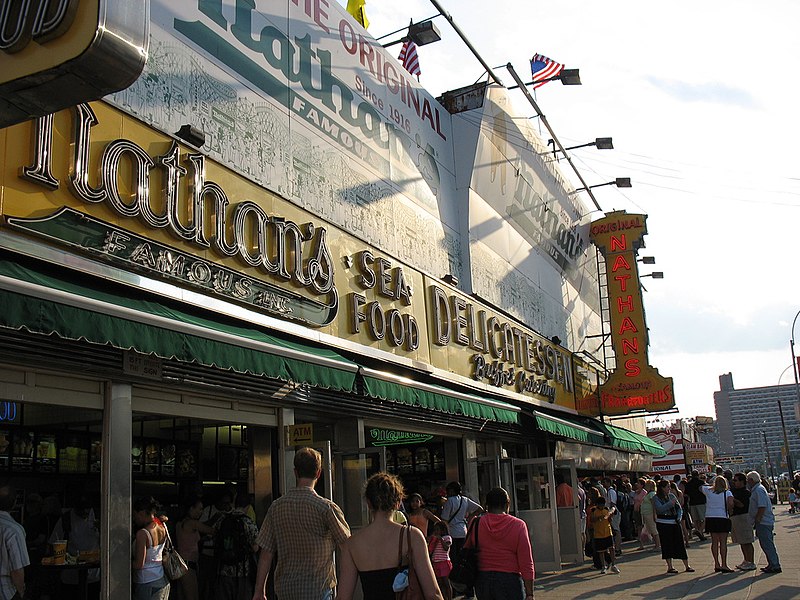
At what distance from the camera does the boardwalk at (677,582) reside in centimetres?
1097

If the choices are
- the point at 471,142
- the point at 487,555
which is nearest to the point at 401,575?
the point at 487,555

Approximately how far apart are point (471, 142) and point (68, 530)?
35.1 ft

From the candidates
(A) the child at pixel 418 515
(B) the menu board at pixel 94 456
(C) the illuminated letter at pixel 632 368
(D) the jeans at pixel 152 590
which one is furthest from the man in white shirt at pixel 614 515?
(D) the jeans at pixel 152 590

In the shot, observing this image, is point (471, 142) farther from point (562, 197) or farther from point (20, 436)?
point (20, 436)

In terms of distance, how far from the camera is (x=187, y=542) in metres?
9.77

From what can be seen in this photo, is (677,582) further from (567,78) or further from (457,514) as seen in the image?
(567,78)

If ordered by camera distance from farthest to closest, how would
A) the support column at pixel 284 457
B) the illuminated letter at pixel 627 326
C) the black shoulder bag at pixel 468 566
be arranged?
the illuminated letter at pixel 627 326
the support column at pixel 284 457
the black shoulder bag at pixel 468 566

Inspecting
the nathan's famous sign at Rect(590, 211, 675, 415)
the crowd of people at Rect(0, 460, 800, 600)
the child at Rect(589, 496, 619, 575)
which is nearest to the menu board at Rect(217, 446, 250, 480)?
the crowd of people at Rect(0, 460, 800, 600)

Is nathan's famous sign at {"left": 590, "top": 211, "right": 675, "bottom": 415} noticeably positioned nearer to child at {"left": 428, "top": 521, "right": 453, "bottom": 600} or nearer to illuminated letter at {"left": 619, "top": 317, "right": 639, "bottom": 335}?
illuminated letter at {"left": 619, "top": 317, "right": 639, "bottom": 335}

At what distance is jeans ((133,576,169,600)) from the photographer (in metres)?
7.60

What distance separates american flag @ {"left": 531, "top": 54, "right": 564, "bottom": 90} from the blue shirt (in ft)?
40.2

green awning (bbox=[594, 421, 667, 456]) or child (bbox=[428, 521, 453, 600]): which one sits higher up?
green awning (bbox=[594, 421, 667, 456])

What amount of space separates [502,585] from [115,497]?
350 centimetres

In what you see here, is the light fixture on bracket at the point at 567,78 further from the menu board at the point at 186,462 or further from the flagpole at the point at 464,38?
the menu board at the point at 186,462
